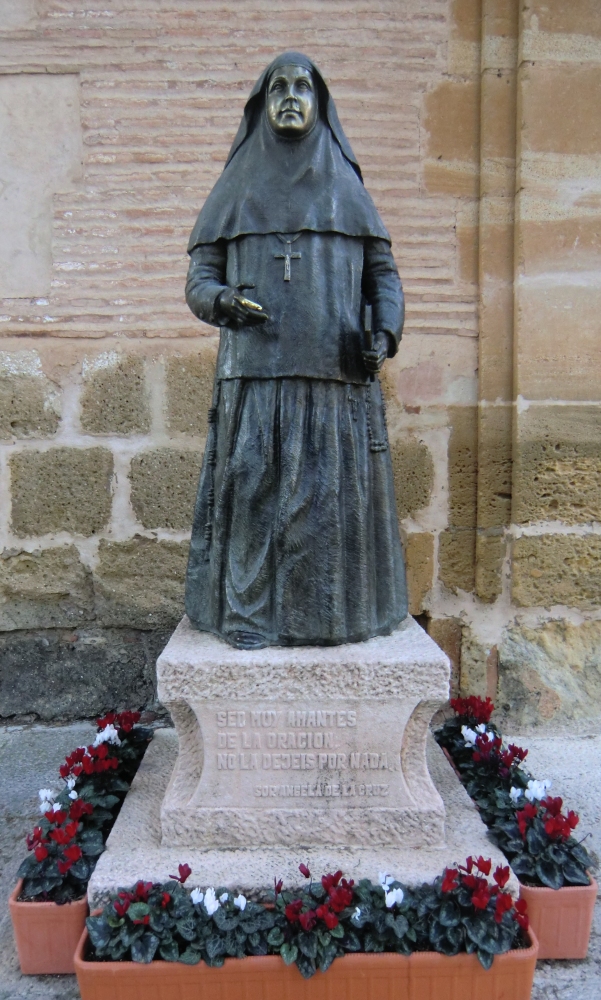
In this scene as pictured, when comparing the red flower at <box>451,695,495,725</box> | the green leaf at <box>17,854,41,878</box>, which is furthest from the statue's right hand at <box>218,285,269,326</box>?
the red flower at <box>451,695,495,725</box>

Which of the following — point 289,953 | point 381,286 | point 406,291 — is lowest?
point 289,953

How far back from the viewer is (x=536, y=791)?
7.57 ft

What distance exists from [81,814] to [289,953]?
0.77 m

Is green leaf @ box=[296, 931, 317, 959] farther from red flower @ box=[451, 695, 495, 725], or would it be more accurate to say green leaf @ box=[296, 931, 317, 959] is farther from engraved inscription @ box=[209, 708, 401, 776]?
red flower @ box=[451, 695, 495, 725]

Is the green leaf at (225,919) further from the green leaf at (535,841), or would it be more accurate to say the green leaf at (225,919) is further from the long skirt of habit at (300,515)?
the green leaf at (535,841)

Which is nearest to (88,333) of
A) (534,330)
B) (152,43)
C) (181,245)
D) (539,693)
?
(181,245)

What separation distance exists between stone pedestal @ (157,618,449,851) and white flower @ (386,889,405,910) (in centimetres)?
25

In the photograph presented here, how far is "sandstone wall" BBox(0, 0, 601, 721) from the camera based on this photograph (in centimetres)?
328

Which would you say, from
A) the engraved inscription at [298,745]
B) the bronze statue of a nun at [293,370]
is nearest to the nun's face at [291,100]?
the bronze statue of a nun at [293,370]

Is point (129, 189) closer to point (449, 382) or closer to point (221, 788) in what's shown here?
point (449, 382)

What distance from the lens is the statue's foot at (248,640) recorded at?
2.11 metres

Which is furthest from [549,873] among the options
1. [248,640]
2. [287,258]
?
[287,258]

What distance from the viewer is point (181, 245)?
11.0 feet

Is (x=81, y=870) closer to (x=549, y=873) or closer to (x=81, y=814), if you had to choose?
(x=81, y=814)
